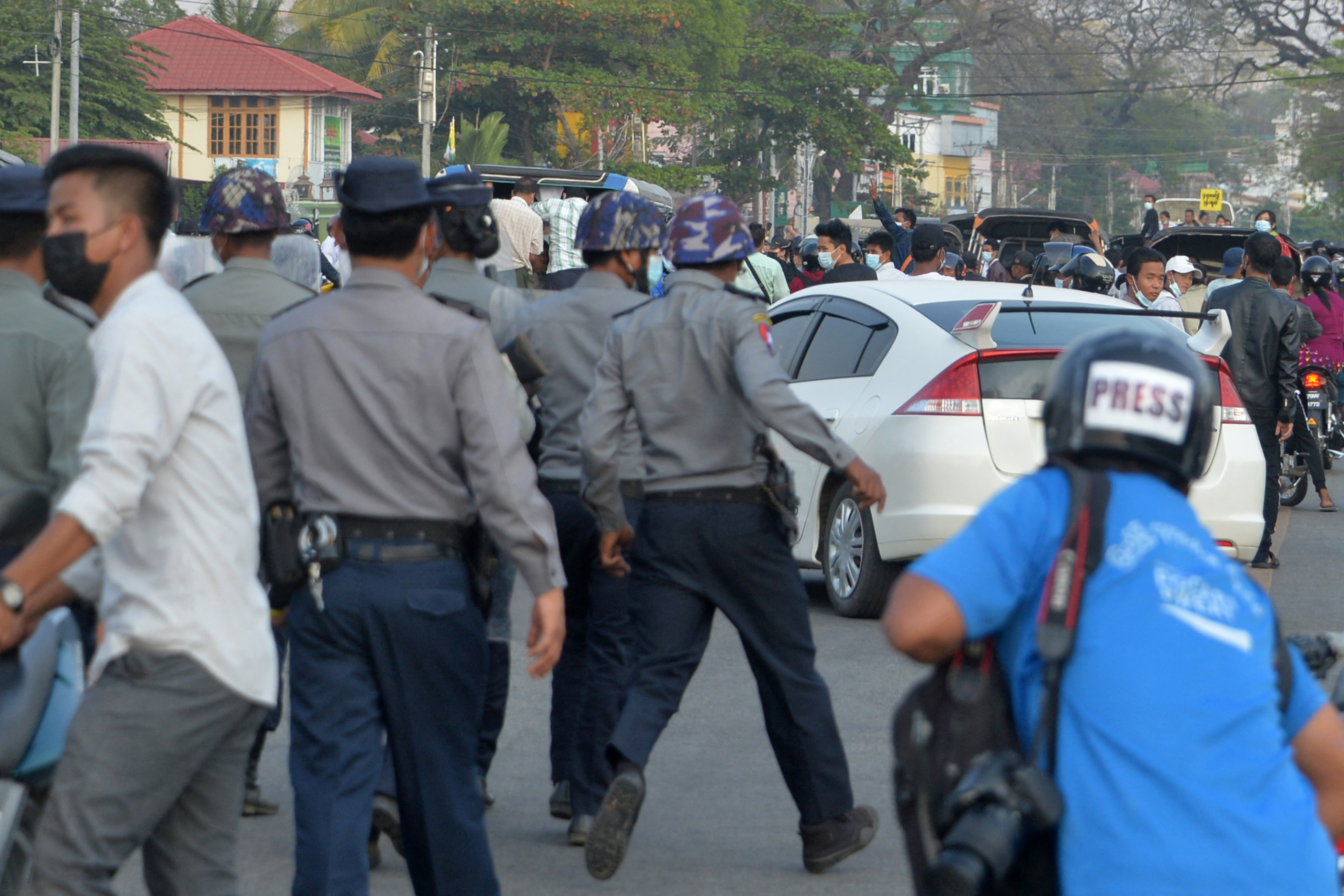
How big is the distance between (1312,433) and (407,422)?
1097 centimetres

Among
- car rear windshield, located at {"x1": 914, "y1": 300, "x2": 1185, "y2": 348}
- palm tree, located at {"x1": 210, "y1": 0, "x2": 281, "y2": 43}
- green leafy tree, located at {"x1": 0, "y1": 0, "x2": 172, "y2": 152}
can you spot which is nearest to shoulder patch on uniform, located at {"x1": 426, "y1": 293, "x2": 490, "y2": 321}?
car rear windshield, located at {"x1": 914, "y1": 300, "x2": 1185, "y2": 348}

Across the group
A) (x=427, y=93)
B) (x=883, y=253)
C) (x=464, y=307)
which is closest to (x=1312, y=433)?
(x=883, y=253)

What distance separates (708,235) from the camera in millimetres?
5168

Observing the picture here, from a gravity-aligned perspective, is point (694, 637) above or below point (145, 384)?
below

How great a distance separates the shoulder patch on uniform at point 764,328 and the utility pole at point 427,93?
134ft

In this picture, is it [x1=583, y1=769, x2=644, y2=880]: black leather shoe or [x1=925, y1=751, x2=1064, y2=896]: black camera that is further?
[x1=583, y1=769, x2=644, y2=880]: black leather shoe

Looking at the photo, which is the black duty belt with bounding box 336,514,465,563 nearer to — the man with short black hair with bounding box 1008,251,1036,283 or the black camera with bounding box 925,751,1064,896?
the black camera with bounding box 925,751,1064,896

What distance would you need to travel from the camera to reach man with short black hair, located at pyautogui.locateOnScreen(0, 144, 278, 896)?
10.2 feet

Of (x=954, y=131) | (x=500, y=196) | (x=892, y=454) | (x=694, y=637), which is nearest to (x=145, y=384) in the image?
(x=694, y=637)

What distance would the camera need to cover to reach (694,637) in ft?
16.7

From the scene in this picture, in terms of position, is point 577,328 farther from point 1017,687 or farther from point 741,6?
point 741,6

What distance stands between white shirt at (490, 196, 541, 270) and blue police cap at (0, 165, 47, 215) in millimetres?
4678

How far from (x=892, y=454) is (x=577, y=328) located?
10.5ft

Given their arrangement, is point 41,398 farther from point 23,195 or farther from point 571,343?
point 571,343
